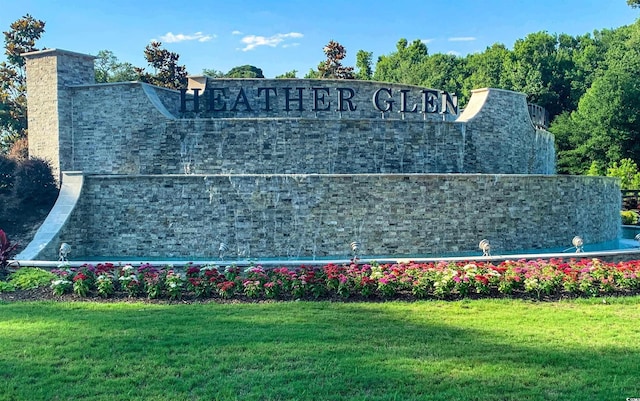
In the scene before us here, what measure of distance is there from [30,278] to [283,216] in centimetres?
643

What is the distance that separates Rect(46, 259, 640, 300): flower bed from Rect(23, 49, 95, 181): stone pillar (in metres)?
11.0

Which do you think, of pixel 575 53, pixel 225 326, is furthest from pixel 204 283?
pixel 575 53

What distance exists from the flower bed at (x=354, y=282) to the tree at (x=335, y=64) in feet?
150

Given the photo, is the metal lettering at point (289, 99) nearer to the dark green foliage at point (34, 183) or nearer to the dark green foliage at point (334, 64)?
the dark green foliage at point (34, 183)

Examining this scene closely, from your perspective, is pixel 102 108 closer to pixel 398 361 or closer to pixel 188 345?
pixel 188 345

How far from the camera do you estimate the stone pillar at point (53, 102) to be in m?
19.3

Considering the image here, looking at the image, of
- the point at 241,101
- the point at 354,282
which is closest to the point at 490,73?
the point at 241,101

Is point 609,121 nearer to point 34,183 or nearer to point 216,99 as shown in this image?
point 216,99

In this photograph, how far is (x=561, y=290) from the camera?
9.53m

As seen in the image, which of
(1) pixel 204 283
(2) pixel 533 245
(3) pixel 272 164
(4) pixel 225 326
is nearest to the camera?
(4) pixel 225 326

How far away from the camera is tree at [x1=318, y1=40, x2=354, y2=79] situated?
53531mm

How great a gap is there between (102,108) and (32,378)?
15636 mm

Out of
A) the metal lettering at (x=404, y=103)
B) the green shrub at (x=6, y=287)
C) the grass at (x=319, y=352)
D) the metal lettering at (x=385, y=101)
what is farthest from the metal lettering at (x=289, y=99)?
the grass at (x=319, y=352)

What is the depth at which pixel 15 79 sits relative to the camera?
3522cm
